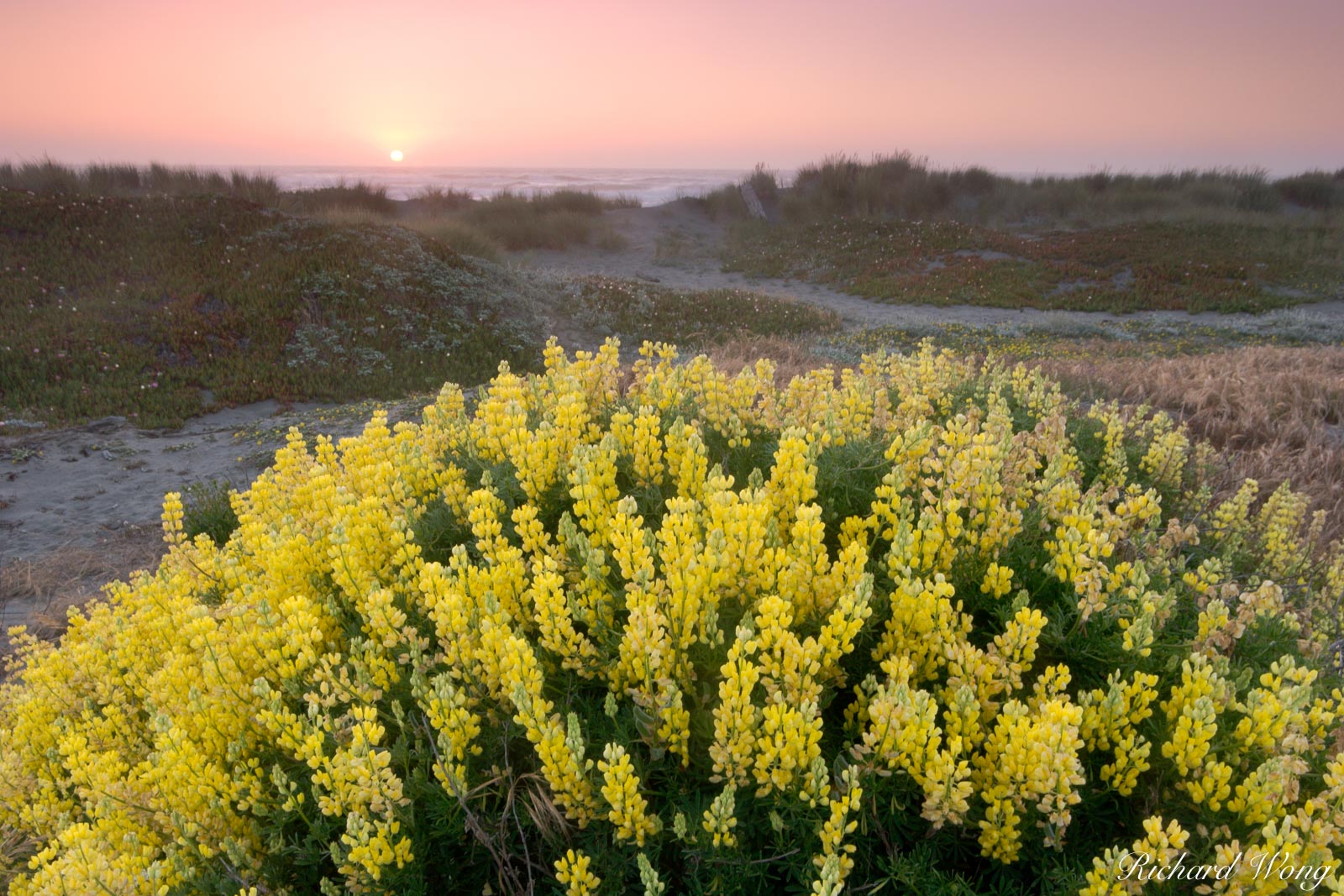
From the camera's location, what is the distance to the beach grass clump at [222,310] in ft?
42.1

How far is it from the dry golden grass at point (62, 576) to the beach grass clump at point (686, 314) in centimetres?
1156

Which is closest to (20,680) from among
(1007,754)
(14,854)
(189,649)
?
(14,854)

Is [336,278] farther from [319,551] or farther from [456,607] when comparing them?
[456,607]

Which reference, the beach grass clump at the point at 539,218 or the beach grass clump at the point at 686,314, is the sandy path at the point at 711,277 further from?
the beach grass clump at the point at 686,314

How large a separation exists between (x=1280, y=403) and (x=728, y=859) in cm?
836

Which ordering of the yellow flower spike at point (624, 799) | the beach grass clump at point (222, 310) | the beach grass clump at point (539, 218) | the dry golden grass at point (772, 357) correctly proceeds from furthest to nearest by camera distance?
the beach grass clump at point (539, 218) < the beach grass clump at point (222, 310) < the dry golden grass at point (772, 357) < the yellow flower spike at point (624, 799)

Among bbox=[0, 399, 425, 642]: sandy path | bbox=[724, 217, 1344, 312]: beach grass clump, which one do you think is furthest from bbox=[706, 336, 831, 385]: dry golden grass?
bbox=[724, 217, 1344, 312]: beach grass clump

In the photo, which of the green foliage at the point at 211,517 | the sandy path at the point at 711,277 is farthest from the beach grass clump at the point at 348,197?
the green foliage at the point at 211,517

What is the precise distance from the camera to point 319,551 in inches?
127

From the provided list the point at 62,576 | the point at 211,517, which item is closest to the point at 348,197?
the point at 211,517

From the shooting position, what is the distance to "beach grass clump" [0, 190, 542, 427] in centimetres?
1284

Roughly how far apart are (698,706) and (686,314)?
1768 cm

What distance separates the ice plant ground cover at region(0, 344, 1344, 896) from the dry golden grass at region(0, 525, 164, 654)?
11.6 ft

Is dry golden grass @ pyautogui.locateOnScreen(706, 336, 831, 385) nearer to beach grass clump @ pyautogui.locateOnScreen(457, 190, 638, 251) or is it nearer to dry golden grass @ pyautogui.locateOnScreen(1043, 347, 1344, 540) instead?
dry golden grass @ pyautogui.locateOnScreen(1043, 347, 1344, 540)
